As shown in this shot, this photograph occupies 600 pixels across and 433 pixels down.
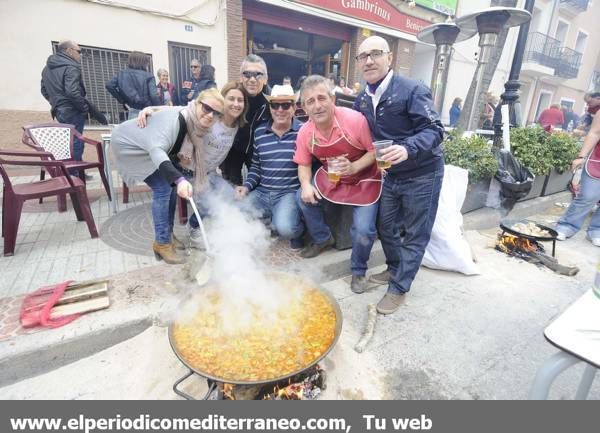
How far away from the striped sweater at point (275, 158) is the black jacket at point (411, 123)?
101 centimetres

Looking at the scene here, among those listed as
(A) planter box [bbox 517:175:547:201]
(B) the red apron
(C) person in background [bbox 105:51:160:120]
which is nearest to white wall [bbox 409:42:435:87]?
(A) planter box [bbox 517:175:547:201]

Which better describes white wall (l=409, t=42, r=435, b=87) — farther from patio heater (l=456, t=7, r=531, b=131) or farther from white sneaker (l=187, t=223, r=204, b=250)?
white sneaker (l=187, t=223, r=204, b=250)

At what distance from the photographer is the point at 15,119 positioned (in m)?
7.02

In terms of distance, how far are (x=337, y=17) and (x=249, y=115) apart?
8.93 metres

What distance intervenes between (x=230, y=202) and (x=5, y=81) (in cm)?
657

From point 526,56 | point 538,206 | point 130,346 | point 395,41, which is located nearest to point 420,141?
point 130,346

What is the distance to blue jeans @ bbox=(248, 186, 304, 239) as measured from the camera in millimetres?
3445

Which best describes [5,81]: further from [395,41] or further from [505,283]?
[395,41]

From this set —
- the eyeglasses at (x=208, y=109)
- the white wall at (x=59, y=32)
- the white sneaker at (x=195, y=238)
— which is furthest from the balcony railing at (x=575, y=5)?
the white sneaker at (x=195, y=238)

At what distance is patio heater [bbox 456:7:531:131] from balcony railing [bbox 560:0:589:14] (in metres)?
19.3

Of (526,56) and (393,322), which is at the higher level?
(526,56)

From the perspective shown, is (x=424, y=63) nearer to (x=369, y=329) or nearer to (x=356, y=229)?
(x=356, y=229)

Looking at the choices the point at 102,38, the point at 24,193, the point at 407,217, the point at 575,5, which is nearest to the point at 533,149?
the point at 407,217

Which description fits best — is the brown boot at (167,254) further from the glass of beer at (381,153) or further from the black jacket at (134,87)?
the black jacket at (134,87)
